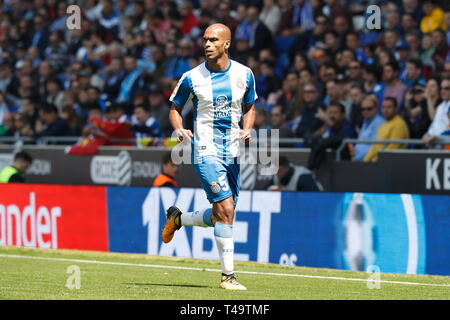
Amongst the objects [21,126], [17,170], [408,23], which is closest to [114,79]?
[21,126]

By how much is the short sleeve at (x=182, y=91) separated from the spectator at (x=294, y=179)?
544 centimetres

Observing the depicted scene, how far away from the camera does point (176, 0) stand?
934 inches

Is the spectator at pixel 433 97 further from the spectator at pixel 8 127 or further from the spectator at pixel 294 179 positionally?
the spectator at pixel 8 127

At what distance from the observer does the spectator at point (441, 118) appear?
581 inches

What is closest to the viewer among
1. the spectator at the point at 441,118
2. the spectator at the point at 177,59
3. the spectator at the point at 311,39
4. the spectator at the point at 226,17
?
the spectator at the point at 441,118

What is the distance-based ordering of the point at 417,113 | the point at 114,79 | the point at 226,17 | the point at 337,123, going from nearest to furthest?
the point at 417,113 < the point at 337,123 < the point at 226,17 < the point at 114,79

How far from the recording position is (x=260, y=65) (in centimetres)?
1930

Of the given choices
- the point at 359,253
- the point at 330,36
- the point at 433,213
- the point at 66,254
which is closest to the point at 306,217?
the point at 359,253

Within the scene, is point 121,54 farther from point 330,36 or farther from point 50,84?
point 330,36

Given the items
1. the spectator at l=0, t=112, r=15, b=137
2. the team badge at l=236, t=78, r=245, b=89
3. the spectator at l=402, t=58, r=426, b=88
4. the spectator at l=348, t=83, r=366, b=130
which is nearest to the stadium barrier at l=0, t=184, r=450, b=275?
the spectator at l=348, t=83, r=366, b=130

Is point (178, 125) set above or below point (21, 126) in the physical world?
above

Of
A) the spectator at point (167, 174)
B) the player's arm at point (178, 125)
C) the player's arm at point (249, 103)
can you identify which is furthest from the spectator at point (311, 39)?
the player's arm at point (178, 125)

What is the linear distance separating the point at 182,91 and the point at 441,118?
6.15 m

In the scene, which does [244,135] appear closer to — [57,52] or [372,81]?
[372,81]
